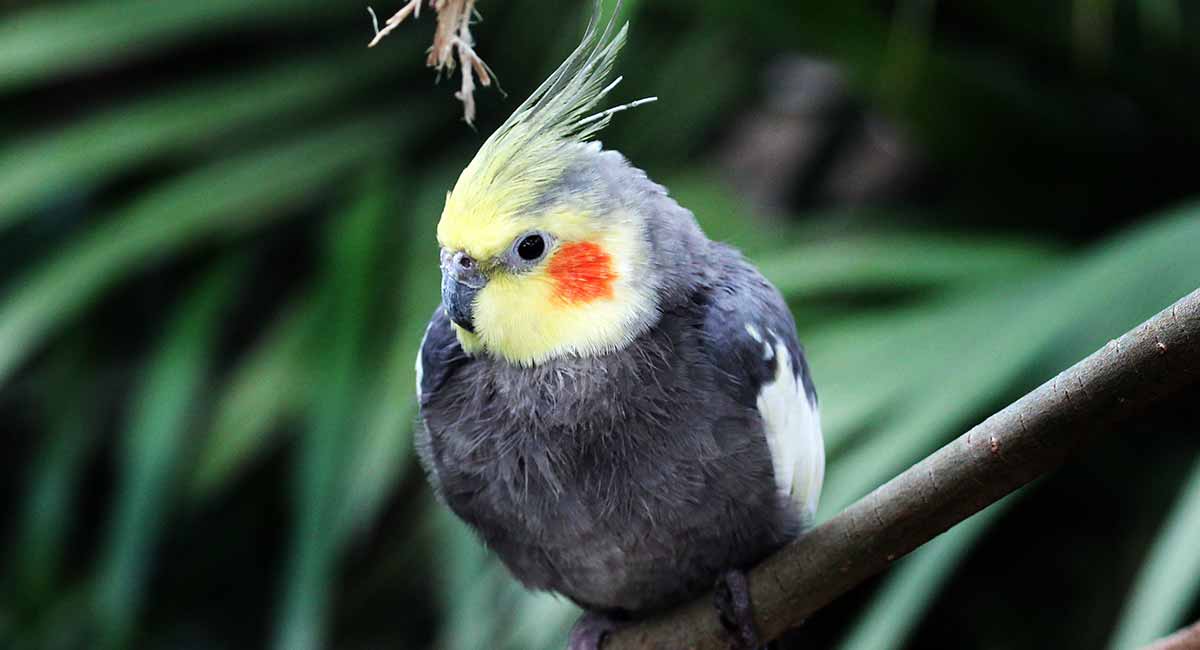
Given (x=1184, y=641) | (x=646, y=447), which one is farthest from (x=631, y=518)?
(x=1184, y=641)

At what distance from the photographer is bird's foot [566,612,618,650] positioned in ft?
4.03

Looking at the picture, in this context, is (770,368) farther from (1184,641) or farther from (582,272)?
(1184,641)

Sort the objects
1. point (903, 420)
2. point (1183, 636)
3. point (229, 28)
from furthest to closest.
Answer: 1. point (229, 28)
2. point (903, 420)
3. point (1183, 636)

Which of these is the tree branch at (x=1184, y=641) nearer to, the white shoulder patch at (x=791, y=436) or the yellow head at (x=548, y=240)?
the white shoulder patch at (x=791, y=436)

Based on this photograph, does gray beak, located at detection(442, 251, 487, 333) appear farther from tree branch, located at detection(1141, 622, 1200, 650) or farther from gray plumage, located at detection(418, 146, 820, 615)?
tree branch, located at detection(1141, 622, 1200, 650)

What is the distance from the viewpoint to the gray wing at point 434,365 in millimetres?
1141

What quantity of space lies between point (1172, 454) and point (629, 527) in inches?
35.5

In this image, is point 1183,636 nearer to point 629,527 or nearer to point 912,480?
point 912,480

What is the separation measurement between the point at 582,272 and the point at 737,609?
32 cm

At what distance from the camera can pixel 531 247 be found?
102 cm

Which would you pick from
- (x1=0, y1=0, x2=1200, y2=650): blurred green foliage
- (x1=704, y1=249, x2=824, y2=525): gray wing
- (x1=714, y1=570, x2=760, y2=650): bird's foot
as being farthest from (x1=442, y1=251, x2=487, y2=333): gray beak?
(x1=0, y1=0, x2=1200, y2=650): blurred green foliage

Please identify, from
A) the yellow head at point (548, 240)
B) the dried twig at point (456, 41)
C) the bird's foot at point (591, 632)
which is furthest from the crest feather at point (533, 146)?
the bird's foot at point (591, 632)

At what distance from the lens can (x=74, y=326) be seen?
192cm

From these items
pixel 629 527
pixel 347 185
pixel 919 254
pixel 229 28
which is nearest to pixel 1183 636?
pixel 629 527
